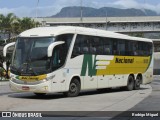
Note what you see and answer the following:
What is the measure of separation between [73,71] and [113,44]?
4771mm

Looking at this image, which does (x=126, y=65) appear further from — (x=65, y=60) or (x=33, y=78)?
(x=33, y=78)

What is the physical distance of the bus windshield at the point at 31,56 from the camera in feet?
66.7

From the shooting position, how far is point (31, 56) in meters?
20.6

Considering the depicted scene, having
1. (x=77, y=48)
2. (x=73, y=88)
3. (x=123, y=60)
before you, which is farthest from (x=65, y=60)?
(x=123, y=60)

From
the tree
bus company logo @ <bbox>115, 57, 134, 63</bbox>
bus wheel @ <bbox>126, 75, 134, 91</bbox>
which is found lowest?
bus wheel @ <bbox>126, 75, 134, 91</bbox>

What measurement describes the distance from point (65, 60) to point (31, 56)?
1.64 m

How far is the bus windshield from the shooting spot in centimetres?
2034

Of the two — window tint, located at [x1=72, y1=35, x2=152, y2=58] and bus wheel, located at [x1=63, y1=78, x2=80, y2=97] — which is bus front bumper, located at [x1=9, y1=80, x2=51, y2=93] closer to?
bus wheel, located at [x1=63, y1=78, x2=80, y2=97]

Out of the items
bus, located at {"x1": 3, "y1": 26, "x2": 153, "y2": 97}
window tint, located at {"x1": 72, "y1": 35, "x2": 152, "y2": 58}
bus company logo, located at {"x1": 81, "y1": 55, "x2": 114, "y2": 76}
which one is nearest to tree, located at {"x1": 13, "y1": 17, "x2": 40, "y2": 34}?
window tint, located at {"x1": 72, "y1": 35, "x2": 152, "y2": 58}

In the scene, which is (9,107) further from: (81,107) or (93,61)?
(93,61)

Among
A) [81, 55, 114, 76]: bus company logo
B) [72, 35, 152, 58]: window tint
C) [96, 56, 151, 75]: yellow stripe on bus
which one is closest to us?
[72, 35, 152, 58]: window tint

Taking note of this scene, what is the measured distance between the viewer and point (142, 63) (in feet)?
98.4

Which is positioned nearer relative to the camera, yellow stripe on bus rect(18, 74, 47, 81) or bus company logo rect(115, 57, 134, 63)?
yellow stripe on bus rect(18, 74, 47, 81)

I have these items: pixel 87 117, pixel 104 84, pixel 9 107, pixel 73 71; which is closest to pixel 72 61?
pixel 73 71
